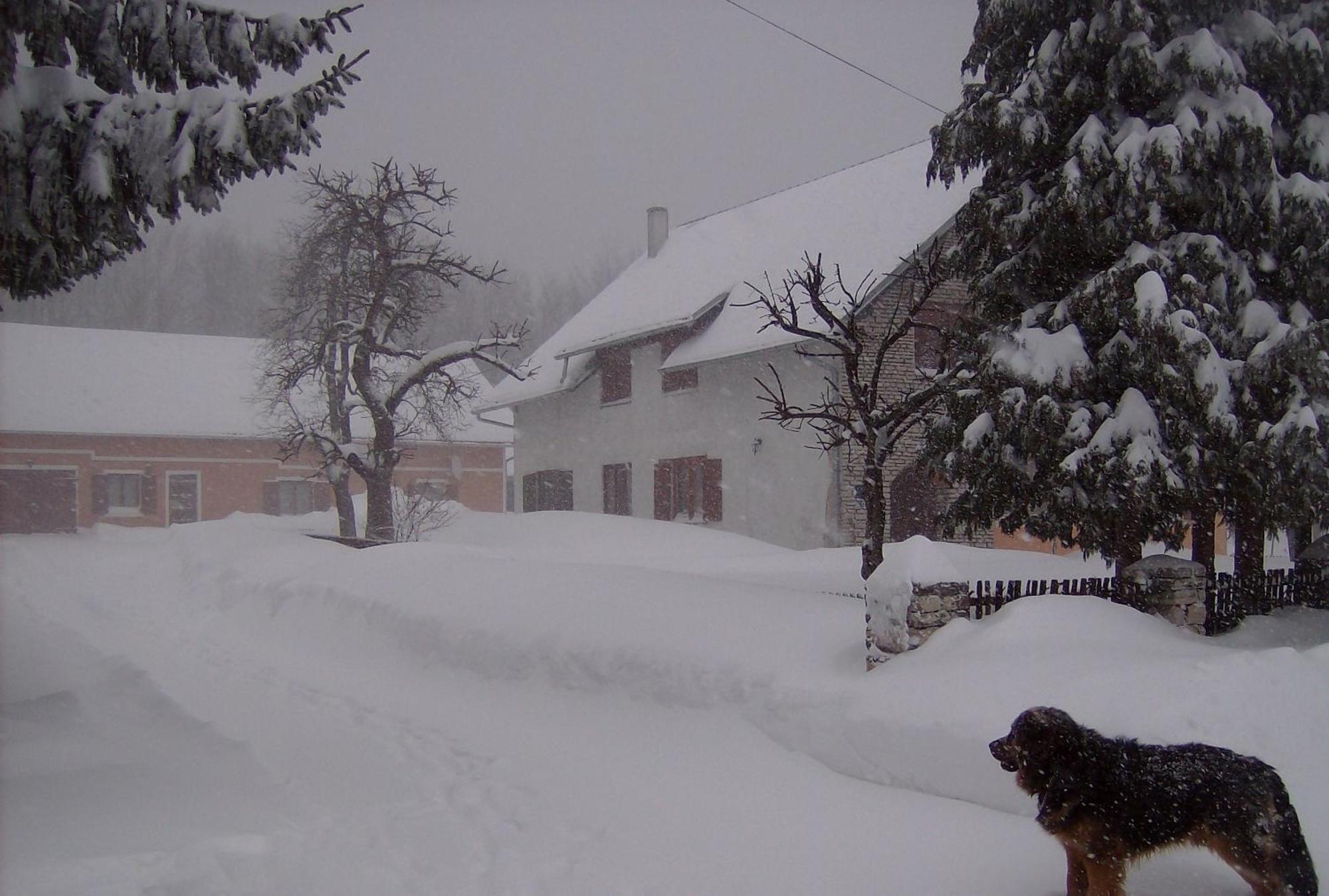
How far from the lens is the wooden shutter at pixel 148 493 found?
31.3m

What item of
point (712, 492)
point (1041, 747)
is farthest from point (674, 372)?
point (1041, 747)

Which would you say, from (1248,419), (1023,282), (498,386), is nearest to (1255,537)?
(1248,419)

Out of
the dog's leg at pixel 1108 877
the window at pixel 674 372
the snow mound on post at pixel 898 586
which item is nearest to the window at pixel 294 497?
the window at pixel 674 372

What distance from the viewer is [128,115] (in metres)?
5.76

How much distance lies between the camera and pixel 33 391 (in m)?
30.8

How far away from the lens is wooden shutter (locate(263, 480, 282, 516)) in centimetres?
3325

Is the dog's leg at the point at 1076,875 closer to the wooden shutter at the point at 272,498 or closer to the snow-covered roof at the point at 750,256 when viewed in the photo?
the snow-covered roof at the point at 750,256

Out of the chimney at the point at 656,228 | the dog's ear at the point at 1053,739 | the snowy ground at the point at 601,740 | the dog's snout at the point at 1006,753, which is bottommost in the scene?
the snowy ground at the point at 601,740

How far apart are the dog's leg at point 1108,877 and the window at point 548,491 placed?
22.0 m

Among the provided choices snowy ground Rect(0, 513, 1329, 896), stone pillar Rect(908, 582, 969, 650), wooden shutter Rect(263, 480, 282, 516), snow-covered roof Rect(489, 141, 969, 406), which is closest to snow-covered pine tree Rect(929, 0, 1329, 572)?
snowy ground Rect(0, 513, 1329, 896)

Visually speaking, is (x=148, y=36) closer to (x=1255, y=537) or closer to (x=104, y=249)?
(x=104, y=249)

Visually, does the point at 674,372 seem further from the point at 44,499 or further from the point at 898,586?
the point at 44,499

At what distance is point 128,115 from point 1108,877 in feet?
21.2

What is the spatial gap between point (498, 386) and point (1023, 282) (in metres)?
20.9
